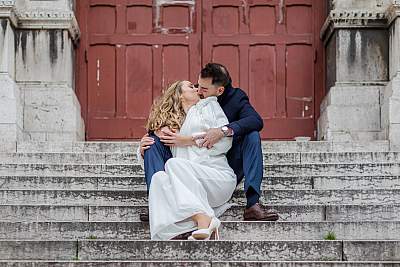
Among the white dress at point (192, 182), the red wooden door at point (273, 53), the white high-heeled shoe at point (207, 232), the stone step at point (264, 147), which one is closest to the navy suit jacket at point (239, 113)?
the white dress at point (192, 182)

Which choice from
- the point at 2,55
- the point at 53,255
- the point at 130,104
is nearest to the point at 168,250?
the point at 53,255

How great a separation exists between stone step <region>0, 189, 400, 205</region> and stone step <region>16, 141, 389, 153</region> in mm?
1807

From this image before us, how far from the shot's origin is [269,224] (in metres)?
8.03

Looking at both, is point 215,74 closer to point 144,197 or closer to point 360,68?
point 144,197

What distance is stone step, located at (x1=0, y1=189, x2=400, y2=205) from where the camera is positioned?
29.4 ft

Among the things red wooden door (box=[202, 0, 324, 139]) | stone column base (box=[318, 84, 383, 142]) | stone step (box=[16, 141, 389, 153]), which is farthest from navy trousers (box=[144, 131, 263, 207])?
red wooden door (box=[202, 0, 324, 139])

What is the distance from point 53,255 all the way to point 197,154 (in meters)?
1.59

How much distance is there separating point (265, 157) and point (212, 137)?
178 centimetres

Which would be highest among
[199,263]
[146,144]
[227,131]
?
[227,131]

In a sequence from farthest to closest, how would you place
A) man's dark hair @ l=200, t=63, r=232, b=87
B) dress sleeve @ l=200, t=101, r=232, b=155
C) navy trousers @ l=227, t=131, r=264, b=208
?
man's dark hair @ l=200, t=63, r=232, b=87, dress sleeve @ l=200, t=101, r=232, b=155, navy trousers @ l=227, t=131, r=264, b=208

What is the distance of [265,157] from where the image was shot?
10.2 meters

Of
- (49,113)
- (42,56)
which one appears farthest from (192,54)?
(49,113)

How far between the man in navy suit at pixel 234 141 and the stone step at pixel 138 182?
81 cm

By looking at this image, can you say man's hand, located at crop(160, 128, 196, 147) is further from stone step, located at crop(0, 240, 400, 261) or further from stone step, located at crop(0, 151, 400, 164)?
stone step, located at crop(0, 151, 400, 164)
